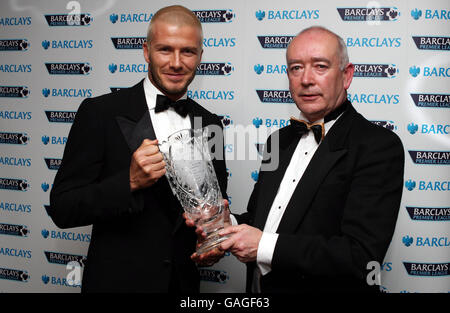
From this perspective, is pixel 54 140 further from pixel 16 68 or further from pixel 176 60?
pixel 176 60

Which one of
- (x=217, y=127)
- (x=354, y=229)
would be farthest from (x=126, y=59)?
(x=354, y=229)

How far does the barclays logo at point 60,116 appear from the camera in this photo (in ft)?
10.1

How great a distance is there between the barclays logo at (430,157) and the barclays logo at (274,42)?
1182 millimetres

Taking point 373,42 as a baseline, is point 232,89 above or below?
below

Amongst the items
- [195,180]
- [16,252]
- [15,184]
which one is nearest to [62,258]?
[16,252]

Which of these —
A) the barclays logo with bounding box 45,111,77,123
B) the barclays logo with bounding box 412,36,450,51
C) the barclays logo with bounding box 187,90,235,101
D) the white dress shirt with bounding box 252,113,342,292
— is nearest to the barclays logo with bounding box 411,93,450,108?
the barclays logo with bounding box 412,36,450,51

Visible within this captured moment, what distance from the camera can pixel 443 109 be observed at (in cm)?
255

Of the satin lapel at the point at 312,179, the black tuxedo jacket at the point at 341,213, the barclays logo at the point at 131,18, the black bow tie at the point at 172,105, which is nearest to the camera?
the black tuxedo jacket at the point at 341,213

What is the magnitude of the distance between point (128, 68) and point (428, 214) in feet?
8.26

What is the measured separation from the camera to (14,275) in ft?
10.8

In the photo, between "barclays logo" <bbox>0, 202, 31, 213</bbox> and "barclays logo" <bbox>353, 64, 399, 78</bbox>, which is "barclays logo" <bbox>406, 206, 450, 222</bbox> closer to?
"barclays logo" <bbox>353, 64, 399, 78</bbox>

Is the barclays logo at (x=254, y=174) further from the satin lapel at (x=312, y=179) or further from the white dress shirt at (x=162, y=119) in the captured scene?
the satin lapel at (x=312, y=179)

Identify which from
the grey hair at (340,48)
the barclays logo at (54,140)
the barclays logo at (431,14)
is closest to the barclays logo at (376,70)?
the barclays logo at (431,14)

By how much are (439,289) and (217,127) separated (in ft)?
6.48
